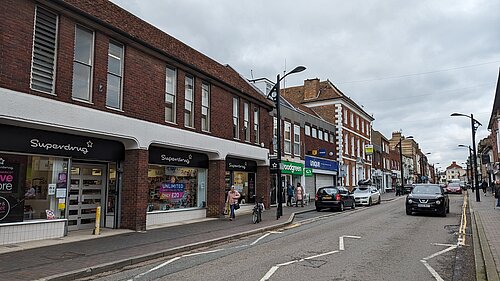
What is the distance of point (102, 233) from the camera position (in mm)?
12414

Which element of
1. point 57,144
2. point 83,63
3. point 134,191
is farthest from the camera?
point 134,191

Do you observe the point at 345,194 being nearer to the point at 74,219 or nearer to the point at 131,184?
the point at 131,184

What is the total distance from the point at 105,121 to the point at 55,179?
2.23 metres

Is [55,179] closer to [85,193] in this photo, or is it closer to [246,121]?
[85,193]

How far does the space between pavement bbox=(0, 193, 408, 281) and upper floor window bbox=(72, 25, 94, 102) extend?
425 centimetres

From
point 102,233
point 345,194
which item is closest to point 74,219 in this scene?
point 102,233

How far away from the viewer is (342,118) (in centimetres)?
3997

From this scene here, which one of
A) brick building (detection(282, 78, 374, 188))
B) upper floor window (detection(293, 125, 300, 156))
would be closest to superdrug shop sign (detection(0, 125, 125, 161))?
upper floor window (detection(293, 125, 300, 156))

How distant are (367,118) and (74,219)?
43.1 m

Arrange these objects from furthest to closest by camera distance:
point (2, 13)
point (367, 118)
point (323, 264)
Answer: point (367, 118) → point (2, 13) → point (323, 264)

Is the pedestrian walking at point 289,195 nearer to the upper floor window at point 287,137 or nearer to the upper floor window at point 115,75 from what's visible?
the upper floor window at point 287,137

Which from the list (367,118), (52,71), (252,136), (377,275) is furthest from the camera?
(367,118)

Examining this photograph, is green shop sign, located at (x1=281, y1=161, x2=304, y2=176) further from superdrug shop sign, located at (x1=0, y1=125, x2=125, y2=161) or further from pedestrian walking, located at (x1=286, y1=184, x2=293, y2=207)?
superdrug shop sign, located at (x1=0, y1=125, x2=125, y2=161)

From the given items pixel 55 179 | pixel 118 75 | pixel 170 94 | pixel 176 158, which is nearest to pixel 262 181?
pixel 176 158
